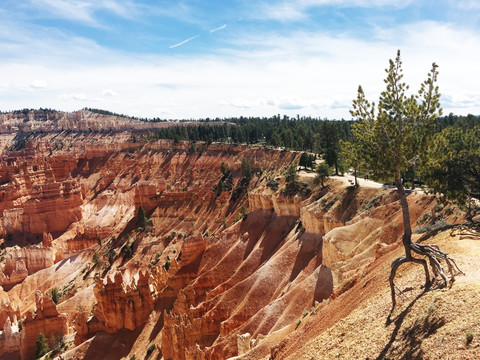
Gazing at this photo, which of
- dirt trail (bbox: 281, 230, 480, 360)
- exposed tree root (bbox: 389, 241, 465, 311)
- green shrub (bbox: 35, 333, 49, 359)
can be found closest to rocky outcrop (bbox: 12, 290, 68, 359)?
green shrub (bbox: 35, 333, 49, 359)

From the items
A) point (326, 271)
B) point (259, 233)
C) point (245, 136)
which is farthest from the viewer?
point (245, 136)

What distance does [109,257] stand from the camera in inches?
2653

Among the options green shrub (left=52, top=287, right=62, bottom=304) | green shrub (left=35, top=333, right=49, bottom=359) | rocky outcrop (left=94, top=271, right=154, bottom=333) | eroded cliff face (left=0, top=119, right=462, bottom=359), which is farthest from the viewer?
green shrub (left=52, top=287, right=62, bottom=304)

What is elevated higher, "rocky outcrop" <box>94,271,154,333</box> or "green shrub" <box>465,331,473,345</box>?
"green shrub" <box>465,331,473,345</box>

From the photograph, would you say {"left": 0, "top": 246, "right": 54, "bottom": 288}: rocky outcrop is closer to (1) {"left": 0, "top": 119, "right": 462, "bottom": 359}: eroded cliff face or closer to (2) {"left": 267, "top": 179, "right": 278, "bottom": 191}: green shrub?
(1) {"left": 0, "top": 119, "right": 462, "bottom": 359}: eroded cliff face

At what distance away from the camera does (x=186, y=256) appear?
52188mm

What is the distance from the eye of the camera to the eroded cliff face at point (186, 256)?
3406 centimetres

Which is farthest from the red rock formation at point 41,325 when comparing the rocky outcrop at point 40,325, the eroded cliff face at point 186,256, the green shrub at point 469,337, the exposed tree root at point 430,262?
the green shrub at point 469,337

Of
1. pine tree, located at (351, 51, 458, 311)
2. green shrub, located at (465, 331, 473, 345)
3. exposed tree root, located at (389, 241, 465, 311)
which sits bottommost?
green shrub, located at (465, 331, 473, 345)

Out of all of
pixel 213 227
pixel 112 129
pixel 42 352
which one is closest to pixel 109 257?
pixel 213 227

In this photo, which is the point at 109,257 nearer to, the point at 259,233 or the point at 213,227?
the point at 213,227

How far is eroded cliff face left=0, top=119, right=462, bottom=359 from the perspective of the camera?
34.1 m

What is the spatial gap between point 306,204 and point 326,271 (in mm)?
14454

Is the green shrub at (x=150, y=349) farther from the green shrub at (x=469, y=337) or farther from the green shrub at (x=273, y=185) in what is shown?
the green shrub at (x=469, y=337)
